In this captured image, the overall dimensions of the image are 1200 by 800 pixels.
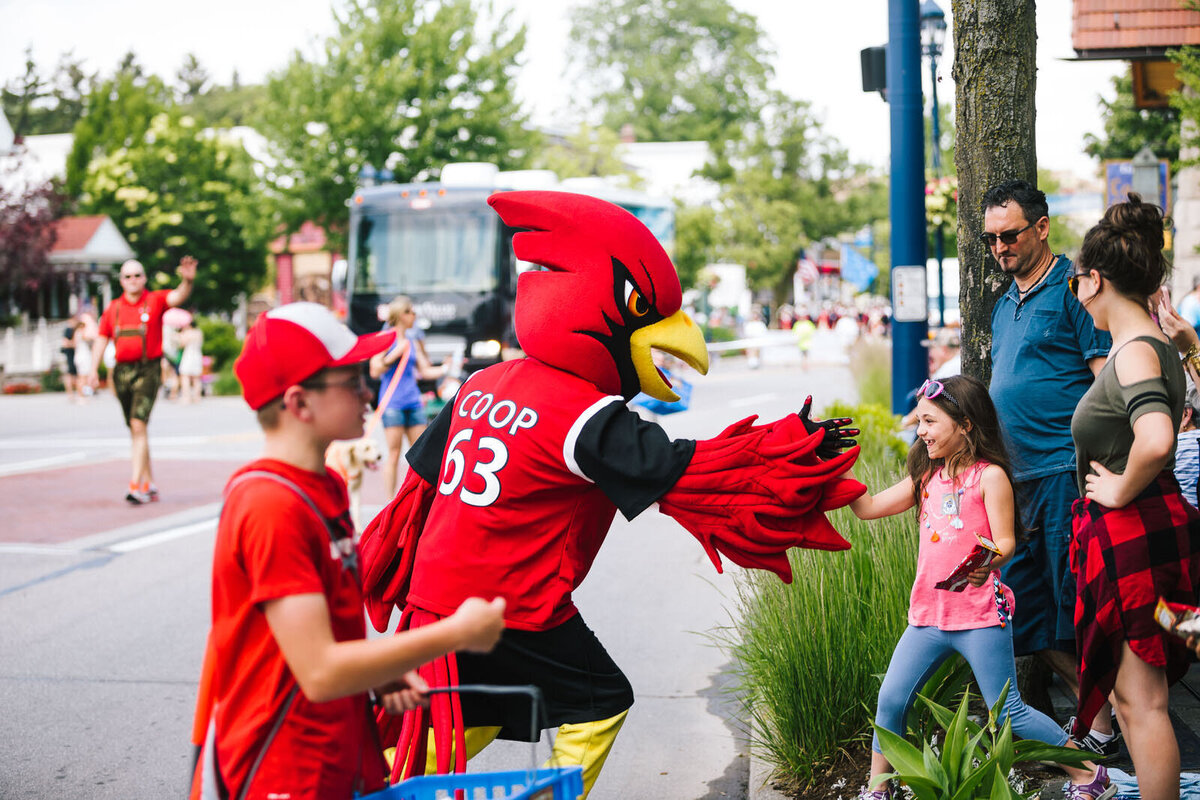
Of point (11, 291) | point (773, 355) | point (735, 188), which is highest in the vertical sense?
point (735, 188)

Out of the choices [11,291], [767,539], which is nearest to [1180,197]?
[767,539]

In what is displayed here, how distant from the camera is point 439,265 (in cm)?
1823

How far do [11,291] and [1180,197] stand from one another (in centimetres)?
2826

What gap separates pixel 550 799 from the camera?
7.30ft

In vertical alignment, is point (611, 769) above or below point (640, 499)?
below

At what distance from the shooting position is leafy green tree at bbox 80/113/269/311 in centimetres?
3894

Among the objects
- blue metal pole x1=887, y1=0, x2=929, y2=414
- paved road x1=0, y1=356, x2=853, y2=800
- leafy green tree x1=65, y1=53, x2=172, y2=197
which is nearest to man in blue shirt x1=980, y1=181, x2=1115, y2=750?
paved road x1=0, y1=356, x2=853, y2=800

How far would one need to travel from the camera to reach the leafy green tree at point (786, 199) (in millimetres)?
50406

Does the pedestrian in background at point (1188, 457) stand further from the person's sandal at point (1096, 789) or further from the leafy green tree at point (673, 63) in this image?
the leafy green tree at point (673, 63)

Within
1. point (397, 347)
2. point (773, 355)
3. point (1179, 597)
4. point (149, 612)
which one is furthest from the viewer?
point (773, 355)

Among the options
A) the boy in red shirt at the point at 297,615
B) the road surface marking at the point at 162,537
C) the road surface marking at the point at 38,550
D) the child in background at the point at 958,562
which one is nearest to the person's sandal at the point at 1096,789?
the child in background at the point at 958,562

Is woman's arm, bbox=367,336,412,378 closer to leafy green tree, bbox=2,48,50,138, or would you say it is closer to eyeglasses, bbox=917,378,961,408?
eyeglasses, bbox=917,378,961,408

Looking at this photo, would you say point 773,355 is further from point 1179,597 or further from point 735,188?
point 1179,597

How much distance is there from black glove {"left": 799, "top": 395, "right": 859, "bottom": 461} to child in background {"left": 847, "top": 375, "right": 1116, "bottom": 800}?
13.7 inches
